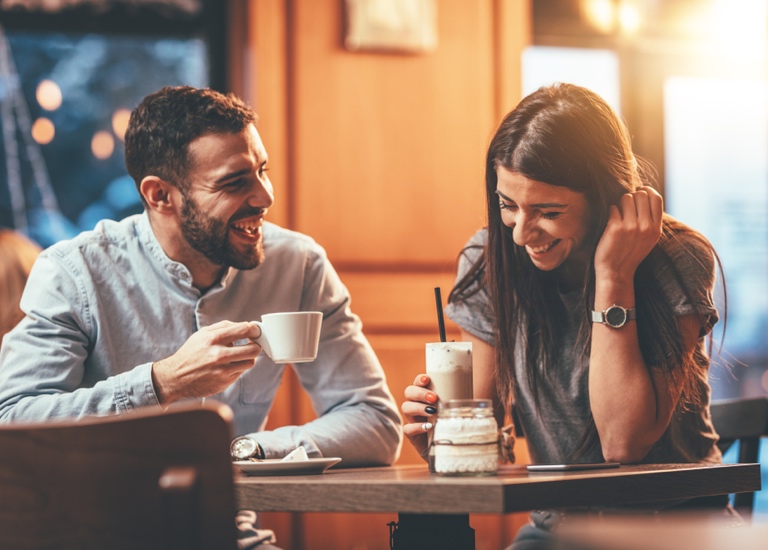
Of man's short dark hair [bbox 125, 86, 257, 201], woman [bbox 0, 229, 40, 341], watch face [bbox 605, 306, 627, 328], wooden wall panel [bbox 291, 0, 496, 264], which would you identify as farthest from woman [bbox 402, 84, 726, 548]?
wooden wall panel [bbox 291, 0, 496, 264]

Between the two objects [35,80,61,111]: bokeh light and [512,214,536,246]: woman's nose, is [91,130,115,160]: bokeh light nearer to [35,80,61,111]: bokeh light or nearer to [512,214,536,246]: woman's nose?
[35,80,61,111]: bokeh light

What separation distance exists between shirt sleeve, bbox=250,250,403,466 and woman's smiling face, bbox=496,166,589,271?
426 millimetres

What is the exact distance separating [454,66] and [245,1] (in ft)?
2.73

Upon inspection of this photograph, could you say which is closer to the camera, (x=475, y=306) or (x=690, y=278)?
(x=690, y=278)

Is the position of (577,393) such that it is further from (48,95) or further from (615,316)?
(48,95)

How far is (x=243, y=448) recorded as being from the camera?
1.61 m

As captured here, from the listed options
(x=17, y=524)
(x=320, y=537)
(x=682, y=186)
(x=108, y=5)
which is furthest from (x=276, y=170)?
(x=17, y=524)

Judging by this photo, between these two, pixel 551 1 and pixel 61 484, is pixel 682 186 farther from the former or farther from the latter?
pixel 61 484

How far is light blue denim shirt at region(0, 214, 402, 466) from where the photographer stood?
171 cm

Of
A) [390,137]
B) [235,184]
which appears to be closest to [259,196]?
[235,184]

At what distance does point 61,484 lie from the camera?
37.3 inches

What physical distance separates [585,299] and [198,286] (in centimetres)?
81

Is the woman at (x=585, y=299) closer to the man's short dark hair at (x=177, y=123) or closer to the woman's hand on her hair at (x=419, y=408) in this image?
the woman's hand on her hair at (x=419, y=408)

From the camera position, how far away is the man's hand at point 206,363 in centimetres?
154
